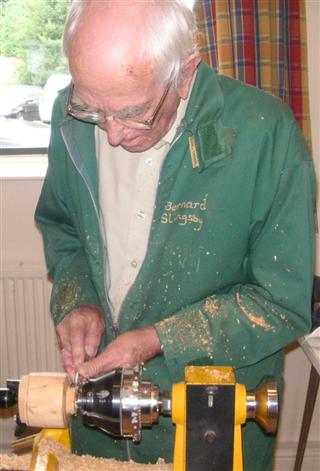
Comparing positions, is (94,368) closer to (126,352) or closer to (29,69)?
(126,352)

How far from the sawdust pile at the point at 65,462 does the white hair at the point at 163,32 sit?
63 cm

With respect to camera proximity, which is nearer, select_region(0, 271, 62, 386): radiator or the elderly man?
the elderly man

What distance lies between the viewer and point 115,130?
1031mm

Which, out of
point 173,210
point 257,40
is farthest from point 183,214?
point 257,40

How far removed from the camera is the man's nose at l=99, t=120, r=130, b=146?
1.02 metres

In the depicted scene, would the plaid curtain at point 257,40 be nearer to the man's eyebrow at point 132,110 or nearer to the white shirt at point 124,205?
the white shirt at point 124,205

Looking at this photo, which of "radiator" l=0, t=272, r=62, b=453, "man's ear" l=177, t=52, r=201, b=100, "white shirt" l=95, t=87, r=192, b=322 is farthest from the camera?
"radiator" l=0, t=272, r=62, b=453

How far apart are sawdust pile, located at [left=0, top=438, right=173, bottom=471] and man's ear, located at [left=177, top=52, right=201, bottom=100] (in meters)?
0.65

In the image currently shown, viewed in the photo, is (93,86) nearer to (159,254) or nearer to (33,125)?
(159,254)

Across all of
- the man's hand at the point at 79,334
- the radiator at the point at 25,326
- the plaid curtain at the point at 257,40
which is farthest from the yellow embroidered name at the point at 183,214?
the radiator at the point at 25,326

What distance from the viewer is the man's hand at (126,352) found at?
39.5 inches

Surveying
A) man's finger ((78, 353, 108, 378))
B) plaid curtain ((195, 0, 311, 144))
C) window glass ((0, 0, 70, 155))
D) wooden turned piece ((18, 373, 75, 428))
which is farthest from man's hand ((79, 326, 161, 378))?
window glass ((0, 0, 70, 155))

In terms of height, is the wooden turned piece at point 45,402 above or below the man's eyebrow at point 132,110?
below

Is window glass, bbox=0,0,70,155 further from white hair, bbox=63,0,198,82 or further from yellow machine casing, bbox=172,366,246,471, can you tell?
yellow machine casing, bbox=172,366,246,471
